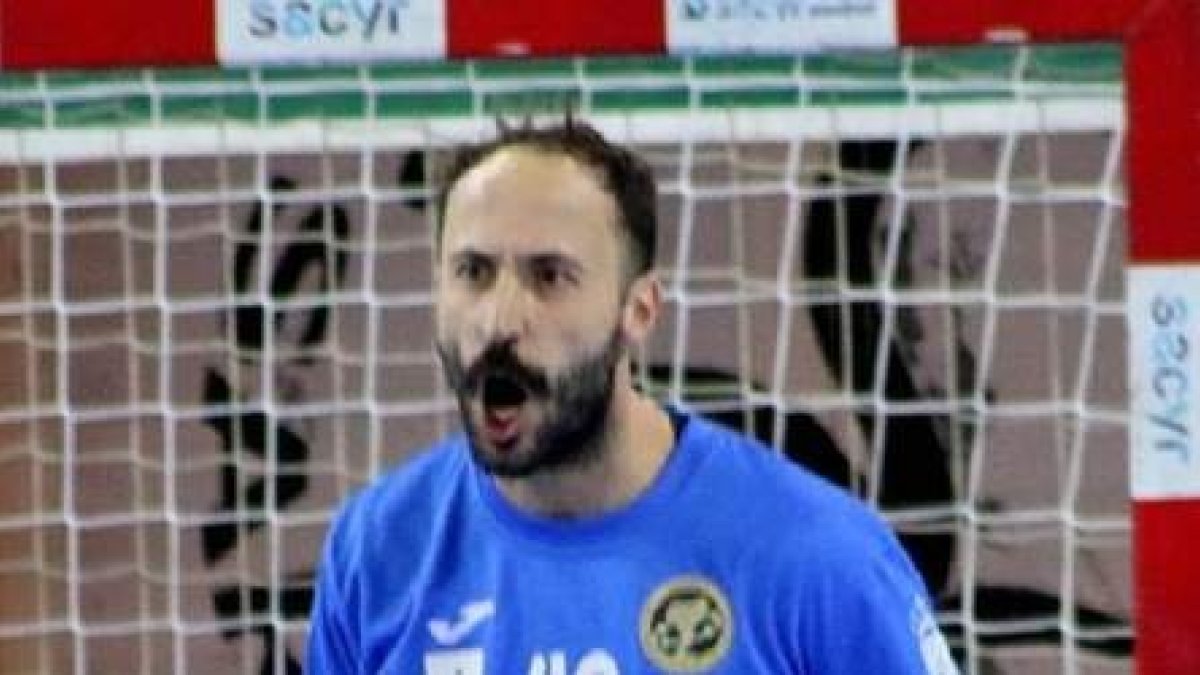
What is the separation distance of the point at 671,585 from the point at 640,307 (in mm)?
149

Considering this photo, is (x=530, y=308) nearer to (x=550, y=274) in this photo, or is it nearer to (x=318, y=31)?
(x=550, y=274)

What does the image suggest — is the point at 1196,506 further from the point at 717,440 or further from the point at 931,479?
the point at 717,440

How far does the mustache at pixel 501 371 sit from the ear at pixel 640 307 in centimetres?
8

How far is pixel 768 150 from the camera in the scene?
5.79 ft

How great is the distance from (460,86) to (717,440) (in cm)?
38

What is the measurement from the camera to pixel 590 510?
4.54ft

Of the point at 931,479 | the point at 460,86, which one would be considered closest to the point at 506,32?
the point at 460,86

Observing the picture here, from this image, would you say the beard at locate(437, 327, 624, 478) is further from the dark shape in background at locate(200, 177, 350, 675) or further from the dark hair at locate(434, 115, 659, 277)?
the dark shape in background at locate(200, 177, 350, 675)

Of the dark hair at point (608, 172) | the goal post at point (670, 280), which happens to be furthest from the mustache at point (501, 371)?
the goal post at point (670, 280)

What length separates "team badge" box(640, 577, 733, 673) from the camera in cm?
135

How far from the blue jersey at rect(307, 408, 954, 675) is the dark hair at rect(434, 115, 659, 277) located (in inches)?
4.6

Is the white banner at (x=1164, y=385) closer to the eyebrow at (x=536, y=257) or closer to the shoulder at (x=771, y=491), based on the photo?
the shoulder at (x=771, y=491)

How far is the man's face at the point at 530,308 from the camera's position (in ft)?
4.24

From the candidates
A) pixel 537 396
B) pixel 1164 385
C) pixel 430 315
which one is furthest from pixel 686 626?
pixel 430 315
